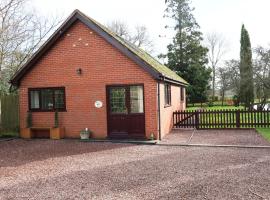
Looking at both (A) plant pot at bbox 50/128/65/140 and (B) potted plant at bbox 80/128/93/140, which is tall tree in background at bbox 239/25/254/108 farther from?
(A) plant pot at bbox 50/128/65/140

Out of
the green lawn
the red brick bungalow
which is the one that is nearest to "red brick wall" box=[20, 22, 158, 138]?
the red brick bungalow

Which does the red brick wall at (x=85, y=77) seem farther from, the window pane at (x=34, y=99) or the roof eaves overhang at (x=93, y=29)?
the window pane at (x=34, y=99)

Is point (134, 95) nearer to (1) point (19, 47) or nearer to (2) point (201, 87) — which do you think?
(1) point (19, 47)

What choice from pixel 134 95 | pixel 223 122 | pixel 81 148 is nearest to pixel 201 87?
pixel 223 122

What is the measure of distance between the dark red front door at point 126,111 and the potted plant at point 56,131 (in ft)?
8.13

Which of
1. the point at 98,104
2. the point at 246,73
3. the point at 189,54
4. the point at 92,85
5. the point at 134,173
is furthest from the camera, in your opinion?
the point at 189,54

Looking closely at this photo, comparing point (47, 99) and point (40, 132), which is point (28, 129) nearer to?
point (40, 132)

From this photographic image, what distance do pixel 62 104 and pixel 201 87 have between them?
94.4ft

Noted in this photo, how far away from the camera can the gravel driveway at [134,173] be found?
6281 mm

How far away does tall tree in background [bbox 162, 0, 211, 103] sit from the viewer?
40031 millimetres

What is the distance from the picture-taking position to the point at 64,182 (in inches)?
284

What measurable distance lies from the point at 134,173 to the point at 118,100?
6211 mm

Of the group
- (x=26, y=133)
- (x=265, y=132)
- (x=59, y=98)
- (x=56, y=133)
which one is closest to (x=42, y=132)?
(x=26, y=133)

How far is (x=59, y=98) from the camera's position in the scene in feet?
48.6
